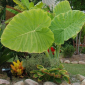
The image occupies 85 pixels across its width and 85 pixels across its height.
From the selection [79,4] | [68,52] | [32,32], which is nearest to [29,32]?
[32,32]

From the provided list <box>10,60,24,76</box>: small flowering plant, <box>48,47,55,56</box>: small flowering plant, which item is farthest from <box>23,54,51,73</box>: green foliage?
<box>48,47,55,56</box>: small flowering plant

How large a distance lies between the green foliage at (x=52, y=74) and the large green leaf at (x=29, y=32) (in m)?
0.48

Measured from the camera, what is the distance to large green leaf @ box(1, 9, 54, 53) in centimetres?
237

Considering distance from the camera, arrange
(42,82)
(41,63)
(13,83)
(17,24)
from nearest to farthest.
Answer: (17,24) → (13,83) → (42,82) → (41,63)

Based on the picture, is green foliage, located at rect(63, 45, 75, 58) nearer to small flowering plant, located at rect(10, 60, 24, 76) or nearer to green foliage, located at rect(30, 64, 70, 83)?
green foliage, located at rect(30, 64, 70, 83)

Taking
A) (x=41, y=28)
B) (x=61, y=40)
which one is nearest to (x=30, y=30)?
(x=41, y=28)

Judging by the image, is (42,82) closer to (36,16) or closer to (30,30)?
(30,30)

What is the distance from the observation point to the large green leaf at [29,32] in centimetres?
237

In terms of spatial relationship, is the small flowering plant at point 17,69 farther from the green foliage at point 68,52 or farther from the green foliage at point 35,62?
the green foliage at point 68,52

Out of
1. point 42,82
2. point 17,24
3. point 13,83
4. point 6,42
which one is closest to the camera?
point 6,42

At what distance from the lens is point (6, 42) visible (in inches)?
89.8

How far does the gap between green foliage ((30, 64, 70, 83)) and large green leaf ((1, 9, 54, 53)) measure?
1.56 feet

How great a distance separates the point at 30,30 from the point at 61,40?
68 centimetres

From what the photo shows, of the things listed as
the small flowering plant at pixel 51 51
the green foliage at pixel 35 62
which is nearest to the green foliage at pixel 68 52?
the small flowering plant at pixel 51 51
